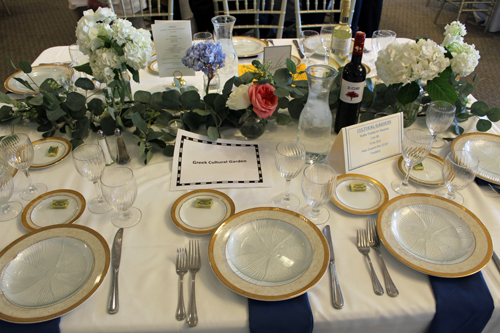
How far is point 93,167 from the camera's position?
0.96 meters

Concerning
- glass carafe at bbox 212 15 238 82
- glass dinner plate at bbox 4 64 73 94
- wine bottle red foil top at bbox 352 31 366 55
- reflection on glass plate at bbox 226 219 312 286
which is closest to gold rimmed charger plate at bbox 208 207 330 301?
reflection on glass plate at bbox 226 219 312 286

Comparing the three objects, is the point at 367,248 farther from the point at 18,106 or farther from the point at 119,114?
the point at 18,106

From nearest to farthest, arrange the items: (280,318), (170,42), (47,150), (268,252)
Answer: (280,318), (268,252), (47,150), (170,42)

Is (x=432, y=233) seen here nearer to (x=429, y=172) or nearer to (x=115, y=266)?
(x=429, y=172)

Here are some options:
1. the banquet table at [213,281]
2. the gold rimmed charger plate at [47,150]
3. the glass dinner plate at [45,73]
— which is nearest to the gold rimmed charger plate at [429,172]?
the banquet table at [213,281]

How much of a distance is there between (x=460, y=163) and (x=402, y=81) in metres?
0.31

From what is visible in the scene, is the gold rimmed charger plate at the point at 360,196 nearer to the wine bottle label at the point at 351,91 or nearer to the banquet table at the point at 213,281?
the banquet table at the point at 213,281

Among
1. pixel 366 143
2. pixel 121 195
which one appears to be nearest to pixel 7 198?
pixel 121 195

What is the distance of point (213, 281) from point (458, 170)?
0.69m

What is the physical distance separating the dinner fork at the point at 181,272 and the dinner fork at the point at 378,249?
0.45m

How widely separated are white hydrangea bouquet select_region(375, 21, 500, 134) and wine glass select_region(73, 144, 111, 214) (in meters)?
0.91

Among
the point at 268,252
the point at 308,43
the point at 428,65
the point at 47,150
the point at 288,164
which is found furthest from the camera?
the point at 308,43

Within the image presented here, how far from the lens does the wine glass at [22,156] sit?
0.99 meters

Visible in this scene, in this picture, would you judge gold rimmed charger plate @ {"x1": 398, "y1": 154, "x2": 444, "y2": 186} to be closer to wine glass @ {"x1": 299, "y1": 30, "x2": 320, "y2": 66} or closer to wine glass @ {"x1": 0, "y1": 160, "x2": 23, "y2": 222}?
wine glass @ {"x1": 299, "y1": 30, "x2": 320, "y2": 66}
